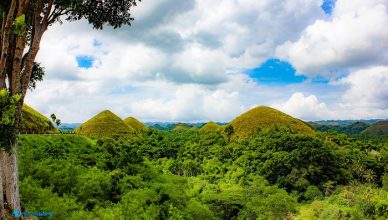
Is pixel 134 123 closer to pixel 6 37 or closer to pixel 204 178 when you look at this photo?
pixel 204 178

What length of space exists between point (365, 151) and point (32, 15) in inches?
3468

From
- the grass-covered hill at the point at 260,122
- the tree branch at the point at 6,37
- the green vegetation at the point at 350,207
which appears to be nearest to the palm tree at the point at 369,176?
the green vegetation at the point at 350,207

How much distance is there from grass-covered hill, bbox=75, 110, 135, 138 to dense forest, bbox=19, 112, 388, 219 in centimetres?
480

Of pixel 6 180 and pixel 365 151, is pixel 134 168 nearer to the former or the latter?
pixel 6 180

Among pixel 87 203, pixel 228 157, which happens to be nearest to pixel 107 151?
pixel 87 203

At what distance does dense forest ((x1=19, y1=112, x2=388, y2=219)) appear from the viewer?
24578 mm

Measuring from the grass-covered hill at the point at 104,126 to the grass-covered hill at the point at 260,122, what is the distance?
3456 cm

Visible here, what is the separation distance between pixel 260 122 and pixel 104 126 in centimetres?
4944

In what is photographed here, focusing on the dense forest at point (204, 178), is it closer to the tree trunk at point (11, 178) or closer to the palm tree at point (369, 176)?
the palm tree at point (369, 176)

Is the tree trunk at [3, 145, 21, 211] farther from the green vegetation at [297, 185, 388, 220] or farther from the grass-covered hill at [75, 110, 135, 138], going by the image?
the grass-covered hill at [75, 110, 135, 138]

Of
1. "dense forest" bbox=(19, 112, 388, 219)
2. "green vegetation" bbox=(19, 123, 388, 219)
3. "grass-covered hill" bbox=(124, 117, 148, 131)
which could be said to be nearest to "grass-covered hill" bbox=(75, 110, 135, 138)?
"dense forest" bbox=(19, 112, 388, 219)

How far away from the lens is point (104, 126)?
113312mm

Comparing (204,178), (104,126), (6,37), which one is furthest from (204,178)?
(6,37)

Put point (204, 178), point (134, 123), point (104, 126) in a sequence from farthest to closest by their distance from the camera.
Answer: point (134, 123) → point (104, 126) → point (204, 178)
